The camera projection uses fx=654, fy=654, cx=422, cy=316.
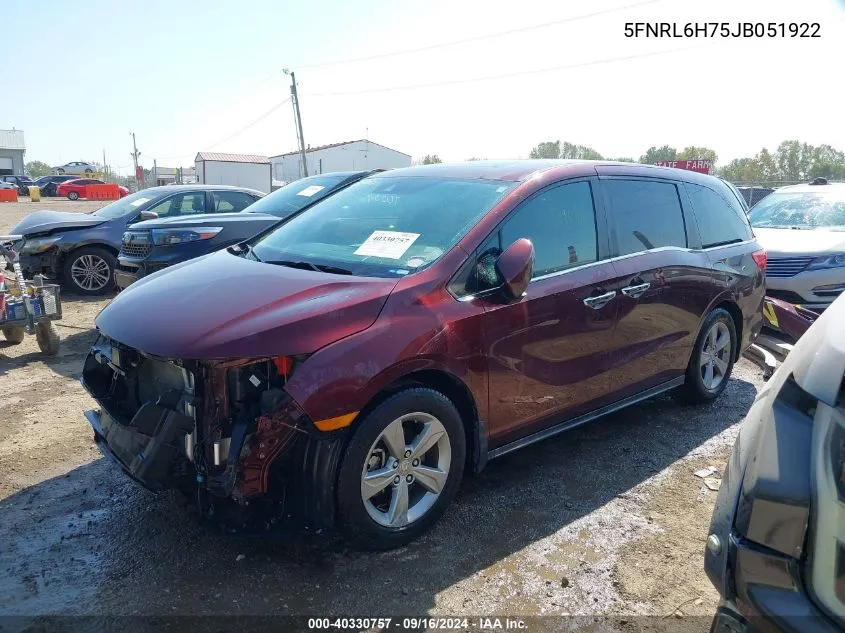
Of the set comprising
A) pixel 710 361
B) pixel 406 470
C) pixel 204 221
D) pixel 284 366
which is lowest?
pixel 710 361

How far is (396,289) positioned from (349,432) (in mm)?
683

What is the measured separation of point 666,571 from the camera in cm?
301

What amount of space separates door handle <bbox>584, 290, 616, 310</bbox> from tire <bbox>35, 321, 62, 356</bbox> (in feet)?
16.3

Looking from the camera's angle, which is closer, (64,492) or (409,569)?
(409,569)

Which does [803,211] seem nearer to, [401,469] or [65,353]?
[401,469]

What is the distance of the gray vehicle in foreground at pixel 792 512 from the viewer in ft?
5.38

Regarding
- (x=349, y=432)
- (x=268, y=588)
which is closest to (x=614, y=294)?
(x=349, y=432)

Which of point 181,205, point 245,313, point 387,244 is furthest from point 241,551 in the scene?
point 181,205

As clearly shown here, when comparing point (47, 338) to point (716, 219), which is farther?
point (47, 338)

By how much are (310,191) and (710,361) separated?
5536 millimetres

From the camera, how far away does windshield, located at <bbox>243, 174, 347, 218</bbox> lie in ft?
27.1

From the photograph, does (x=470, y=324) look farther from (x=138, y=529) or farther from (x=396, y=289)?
(x=138, y=529)

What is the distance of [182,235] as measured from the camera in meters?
7.25

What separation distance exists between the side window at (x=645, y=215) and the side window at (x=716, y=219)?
0.26m
